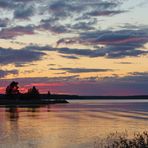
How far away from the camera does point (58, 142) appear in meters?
41.1

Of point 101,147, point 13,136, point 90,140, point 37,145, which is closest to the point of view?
point 101,147

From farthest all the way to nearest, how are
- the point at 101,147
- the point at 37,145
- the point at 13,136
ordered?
the point at 13,136 → the point at 37,145 → the point at 101,147

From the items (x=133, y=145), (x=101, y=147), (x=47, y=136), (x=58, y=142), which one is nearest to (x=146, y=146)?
(x=133, y=145)

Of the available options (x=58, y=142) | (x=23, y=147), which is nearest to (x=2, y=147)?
(x=23, y=147)

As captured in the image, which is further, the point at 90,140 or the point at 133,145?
the point at 90,140

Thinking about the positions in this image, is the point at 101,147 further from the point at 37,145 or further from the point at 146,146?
the point at 146,146

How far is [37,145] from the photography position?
38719 mm

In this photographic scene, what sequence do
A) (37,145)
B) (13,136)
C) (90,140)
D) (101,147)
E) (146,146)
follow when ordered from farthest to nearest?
(13,136) → (90,140) → (37,145) → (101,147) → (146,146)

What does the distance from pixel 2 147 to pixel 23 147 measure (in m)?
1.79

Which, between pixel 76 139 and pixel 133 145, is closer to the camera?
pixel 133 145

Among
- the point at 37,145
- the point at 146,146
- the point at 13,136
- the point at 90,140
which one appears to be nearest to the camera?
the point at 146,146

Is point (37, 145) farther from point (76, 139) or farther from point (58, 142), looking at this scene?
point (76, 139)

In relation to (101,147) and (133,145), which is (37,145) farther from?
(133,145)

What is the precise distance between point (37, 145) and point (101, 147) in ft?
21.3
